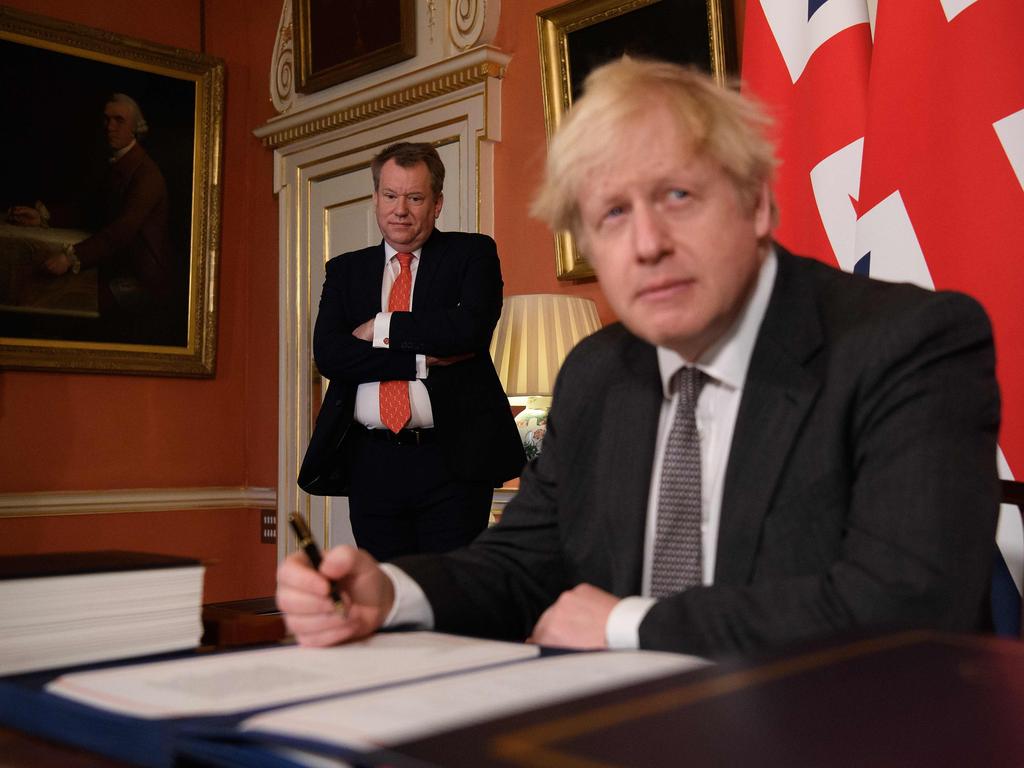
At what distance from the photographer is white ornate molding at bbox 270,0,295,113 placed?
579 centimetres

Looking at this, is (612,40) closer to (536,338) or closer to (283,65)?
(536,338)

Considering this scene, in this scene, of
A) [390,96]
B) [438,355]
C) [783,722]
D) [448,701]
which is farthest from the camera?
[390,96]

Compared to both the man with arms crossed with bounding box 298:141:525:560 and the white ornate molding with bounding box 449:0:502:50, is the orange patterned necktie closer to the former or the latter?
the man with arms crossed with bounding box 298:141:525:560

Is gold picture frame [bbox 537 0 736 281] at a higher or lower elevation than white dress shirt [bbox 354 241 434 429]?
higher

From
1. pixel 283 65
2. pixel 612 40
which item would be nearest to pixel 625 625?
pixel 612 40

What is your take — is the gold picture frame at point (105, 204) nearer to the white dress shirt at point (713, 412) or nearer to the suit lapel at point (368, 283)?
the suit lapel at point (368, 283)

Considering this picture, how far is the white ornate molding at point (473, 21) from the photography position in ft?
15.5

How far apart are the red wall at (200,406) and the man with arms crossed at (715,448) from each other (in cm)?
441

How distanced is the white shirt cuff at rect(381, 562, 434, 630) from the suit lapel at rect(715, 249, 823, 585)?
0.36 meters

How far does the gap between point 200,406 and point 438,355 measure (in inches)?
116

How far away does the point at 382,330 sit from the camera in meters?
3.42

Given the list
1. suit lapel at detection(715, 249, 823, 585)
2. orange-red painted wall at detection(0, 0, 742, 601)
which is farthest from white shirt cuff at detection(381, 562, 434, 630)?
orange-red painted wall at detection(0, 0, 742, 601)

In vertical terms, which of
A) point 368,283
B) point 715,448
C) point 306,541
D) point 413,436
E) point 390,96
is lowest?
point 306,541

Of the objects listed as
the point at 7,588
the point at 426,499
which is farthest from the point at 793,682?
the point at 426,499
